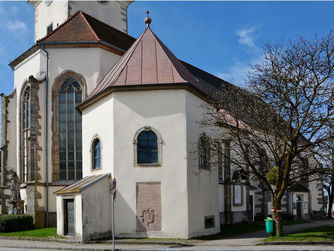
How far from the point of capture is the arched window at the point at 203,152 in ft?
68.4

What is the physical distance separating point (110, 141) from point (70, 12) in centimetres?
1718

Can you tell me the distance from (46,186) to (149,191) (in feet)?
27.6

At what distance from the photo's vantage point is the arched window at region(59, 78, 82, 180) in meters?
25.7

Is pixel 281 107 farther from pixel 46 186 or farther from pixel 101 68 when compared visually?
pixel 46 186

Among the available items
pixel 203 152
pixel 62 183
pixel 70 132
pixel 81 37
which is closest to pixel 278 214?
→ pixel 203 152

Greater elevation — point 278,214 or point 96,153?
point 96,153

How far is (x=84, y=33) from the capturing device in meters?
27.4

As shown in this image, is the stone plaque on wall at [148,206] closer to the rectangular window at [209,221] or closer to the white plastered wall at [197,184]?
the white plastered wall at [197,184]

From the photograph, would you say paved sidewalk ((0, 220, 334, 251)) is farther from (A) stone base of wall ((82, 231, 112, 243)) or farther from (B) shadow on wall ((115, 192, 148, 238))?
(B) shadow on wall ((115, 192, 148, 238))

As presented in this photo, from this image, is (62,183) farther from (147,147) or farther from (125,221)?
(147,147)

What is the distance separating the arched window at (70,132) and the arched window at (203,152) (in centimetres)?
830

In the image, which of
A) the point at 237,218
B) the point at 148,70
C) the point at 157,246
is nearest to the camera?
the point at 157,246

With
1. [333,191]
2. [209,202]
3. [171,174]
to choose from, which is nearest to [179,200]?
[171,174]

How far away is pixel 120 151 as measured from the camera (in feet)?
65.0
